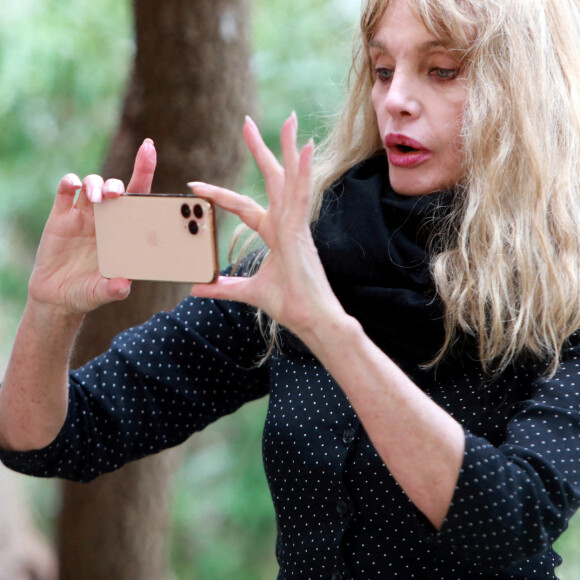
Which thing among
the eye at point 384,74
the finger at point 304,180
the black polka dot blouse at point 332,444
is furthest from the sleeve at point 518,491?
the eye at point 384,74

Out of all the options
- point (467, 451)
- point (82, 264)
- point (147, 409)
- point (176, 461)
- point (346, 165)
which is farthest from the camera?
point (176, 461)

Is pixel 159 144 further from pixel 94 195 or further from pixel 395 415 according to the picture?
pixel 395 415

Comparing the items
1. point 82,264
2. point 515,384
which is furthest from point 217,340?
point 515,384

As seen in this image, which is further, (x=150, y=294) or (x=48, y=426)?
(x=150, y=294)

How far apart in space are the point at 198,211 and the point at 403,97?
464 mm

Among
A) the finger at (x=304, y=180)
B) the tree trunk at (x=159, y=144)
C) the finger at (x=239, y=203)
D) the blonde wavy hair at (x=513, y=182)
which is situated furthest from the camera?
the tree trunk at (x=159, y=144)

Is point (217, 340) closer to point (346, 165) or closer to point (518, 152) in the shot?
point (346, 165)

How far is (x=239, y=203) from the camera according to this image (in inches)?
47.4

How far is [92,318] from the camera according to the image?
241 centimetres

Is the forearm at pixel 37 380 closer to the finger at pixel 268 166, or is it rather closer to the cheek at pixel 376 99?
the finger at pixel 268 166

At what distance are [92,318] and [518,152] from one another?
4.30 feet

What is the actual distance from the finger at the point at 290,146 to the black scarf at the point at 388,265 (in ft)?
1.49

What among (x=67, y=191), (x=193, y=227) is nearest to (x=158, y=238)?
(x=193, y=227)

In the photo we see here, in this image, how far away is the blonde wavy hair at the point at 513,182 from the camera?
1416 mm
